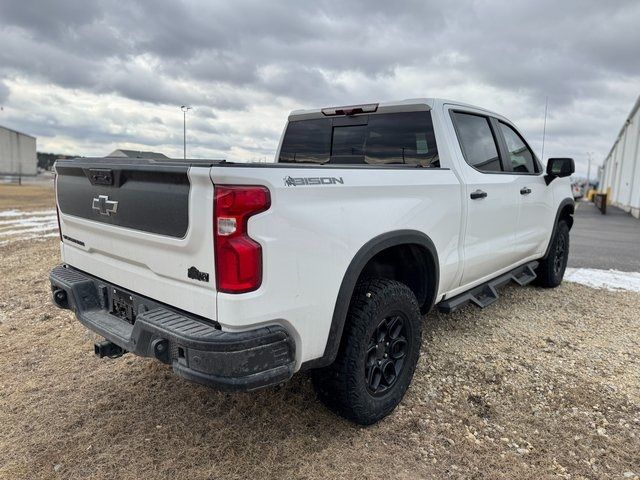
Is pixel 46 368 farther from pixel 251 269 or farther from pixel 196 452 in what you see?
pixel 251 269

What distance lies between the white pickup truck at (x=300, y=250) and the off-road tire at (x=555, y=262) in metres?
1.97

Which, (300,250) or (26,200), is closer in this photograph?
(300,250)

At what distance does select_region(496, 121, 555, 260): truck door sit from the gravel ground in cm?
97

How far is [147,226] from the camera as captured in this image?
241 cm

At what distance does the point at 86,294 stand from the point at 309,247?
5.04 feet

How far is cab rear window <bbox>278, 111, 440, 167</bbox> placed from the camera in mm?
3600

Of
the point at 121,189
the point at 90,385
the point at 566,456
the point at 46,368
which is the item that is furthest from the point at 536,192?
the point at 46,368

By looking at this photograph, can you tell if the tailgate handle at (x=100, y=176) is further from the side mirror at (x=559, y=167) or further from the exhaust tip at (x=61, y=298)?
the side mirror at (x=559, y=167)

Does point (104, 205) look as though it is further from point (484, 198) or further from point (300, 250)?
point (484, 198)

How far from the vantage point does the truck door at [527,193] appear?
4414 mm

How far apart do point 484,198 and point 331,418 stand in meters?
2.02

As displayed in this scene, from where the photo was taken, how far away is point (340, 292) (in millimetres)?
2463

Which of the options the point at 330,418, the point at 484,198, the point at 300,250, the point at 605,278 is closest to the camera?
the point at 300,250

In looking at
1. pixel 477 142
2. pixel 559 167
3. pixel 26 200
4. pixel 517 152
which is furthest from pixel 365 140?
pixel 26 200
